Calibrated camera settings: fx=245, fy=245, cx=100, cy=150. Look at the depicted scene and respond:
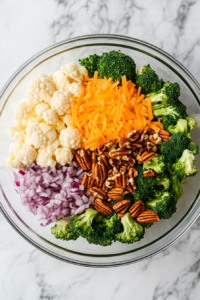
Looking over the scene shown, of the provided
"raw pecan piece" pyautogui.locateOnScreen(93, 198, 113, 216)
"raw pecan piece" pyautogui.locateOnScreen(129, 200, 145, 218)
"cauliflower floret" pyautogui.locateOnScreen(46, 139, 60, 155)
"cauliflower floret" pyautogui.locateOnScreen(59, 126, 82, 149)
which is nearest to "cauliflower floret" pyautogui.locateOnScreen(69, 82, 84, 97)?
"cauliflower floret" pyautogui.locateOnScreen(59, 126, 82, 149)

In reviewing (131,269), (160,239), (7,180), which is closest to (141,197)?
(160,239)

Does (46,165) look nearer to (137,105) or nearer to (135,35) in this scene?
(137,105)

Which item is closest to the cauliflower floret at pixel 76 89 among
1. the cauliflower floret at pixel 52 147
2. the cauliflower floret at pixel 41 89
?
the cauliflower floret at pixel 41 89

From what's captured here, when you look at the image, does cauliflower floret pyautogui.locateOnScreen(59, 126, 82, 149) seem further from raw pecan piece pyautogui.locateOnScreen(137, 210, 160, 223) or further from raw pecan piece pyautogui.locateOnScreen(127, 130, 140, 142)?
raw pecan piece pyautogui.locateOnScreen(137, 210, 160, 223)

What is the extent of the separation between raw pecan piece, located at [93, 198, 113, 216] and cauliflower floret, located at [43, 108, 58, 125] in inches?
26.0

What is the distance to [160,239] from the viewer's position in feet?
6.26

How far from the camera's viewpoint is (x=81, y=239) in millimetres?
1969

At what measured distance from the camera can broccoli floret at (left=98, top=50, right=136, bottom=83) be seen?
5.76 ft

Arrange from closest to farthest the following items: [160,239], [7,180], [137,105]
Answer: [137,105] → [160,239] → [7,180]

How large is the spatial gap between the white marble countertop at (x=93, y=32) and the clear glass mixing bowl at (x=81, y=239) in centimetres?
23

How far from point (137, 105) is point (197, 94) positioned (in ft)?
1.81

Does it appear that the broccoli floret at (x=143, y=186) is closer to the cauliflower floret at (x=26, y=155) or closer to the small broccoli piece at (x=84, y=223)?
the small broccoli piece at (x=84, y=223)

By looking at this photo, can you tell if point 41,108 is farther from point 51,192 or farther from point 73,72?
point 51,192

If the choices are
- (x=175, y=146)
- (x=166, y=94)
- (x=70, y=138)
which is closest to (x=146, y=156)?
(x=175, y=146)
